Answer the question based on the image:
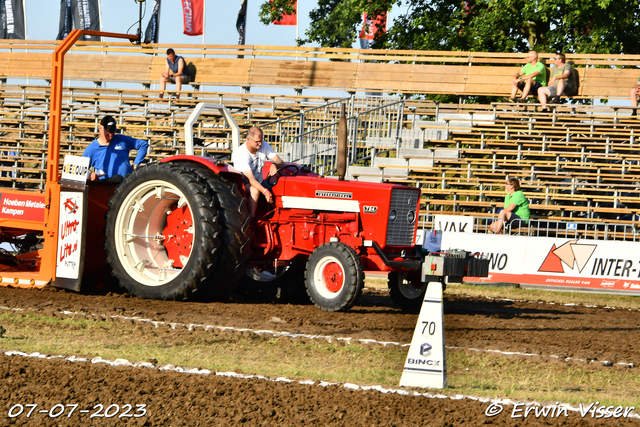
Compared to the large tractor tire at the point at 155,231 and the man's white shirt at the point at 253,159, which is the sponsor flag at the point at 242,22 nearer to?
the man's white shirt at the point at 253,159

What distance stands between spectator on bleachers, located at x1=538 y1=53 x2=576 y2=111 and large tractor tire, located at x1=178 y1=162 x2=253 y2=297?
40.4ft

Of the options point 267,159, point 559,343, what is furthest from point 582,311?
point 267,159

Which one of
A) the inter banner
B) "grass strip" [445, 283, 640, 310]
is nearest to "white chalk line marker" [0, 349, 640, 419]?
"grass strip" [445, 283, 640, 310]

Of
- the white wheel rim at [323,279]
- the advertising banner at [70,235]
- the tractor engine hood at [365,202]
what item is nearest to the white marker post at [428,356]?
the white wheel rim at [323,279]

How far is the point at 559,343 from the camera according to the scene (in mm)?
6629

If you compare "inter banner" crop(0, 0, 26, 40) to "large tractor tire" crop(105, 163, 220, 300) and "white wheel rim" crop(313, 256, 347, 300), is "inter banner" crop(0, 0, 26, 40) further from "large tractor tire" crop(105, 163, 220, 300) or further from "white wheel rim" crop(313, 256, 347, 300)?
"white wheel rim" crop(313, 256, 347, 300)

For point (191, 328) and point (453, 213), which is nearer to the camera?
point (191, 328)

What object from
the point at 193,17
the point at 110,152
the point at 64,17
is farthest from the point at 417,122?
the point at 64,17

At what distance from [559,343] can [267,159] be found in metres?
3.48

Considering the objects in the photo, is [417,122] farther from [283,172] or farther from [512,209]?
[283,172]

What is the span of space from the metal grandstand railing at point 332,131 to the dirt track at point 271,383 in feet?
26.9

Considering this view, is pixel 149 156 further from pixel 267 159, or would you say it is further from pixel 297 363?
pixel 297 363

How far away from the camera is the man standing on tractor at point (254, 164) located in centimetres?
817

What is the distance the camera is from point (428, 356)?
15.4ft
